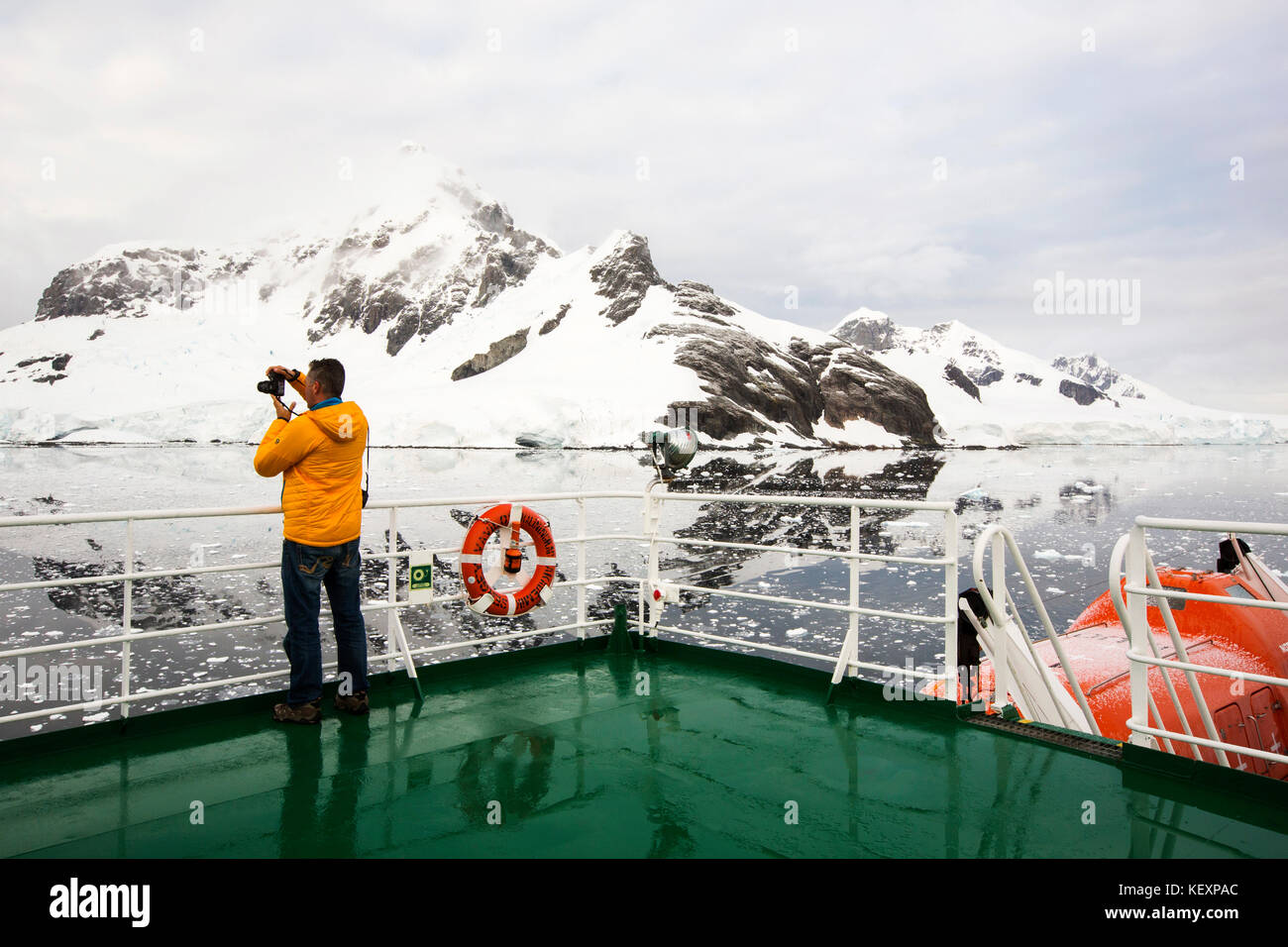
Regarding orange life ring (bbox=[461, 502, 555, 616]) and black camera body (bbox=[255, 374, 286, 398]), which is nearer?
black camera body (bbox=[255, 374, 286, 398])

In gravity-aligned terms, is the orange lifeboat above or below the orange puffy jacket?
below

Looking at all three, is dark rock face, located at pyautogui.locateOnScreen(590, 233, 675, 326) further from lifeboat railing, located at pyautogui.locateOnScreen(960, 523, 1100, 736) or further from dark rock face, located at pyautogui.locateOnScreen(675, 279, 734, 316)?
lifeboat railing, located at pyautogui.locateOnScreen(960, 523, 1100, 736)

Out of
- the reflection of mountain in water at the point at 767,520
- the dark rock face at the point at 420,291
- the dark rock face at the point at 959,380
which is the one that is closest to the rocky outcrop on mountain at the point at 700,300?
the dark rock face at the point at 420,291

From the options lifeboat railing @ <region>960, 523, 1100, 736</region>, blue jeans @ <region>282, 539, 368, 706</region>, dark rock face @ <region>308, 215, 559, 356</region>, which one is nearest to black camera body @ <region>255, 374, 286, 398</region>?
blue jeans @ <region>282, 539, 368, 706</region>

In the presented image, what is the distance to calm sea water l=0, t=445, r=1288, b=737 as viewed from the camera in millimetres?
12836

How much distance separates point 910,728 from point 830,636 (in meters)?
10.5

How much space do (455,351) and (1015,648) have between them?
116 meters

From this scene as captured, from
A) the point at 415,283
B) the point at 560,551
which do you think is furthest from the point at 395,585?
the point at 415,283

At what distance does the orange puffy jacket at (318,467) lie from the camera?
3.70 m

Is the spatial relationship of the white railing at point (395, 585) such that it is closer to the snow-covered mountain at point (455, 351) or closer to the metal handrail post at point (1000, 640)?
the metal handrail post at point (1000, 640)

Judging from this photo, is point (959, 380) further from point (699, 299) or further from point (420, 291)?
point (420, 291)

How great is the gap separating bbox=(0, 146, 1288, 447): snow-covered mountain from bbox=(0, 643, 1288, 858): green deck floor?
68601mm

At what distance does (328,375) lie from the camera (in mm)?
3902
